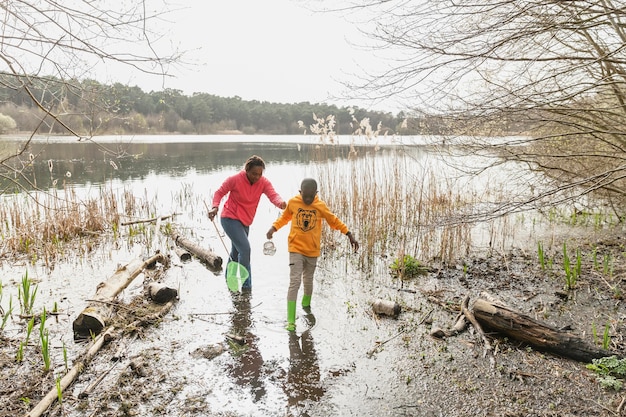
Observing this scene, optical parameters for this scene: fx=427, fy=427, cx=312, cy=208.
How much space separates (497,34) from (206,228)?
747cm

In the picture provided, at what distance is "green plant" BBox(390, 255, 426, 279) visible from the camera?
19.9 feet

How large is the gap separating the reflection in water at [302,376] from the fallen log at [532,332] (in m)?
1.73

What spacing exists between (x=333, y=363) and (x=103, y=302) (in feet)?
8.64

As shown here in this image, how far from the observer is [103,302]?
462cm

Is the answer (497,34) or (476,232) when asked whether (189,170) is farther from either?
(497,34)

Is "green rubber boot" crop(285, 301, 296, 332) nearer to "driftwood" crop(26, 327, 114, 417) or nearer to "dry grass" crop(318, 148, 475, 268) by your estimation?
"driftwood" crop(26, 327, 114, 417)

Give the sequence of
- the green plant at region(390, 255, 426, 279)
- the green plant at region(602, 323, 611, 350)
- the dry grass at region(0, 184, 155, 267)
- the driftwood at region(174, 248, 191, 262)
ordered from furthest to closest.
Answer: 1. the dry grass at region(0, 184, 155, 267)
2. the driftwood at region(174, 248, 191, 262)
3. the green plant at region(390, 255, 426, 279)
4. the green plant at region(602, 323, 611, 350)

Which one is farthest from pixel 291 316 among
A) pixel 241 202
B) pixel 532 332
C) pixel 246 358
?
pixel 532 332

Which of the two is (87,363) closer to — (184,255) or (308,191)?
(308,191)

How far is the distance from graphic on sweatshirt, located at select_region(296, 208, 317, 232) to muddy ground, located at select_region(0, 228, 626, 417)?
3.40ft

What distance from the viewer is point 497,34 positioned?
13.1 ft

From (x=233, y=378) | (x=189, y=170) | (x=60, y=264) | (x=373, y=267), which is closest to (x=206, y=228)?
(x=60, y=264)

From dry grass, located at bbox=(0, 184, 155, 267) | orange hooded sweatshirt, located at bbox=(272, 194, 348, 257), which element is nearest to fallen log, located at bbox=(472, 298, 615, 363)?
orange hooded sweatshirt, located at bbox=(272, 194, 348, 257)

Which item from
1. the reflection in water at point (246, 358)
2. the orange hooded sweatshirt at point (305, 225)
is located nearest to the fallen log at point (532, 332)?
the orange hooded sweatshirt at point (305, 225)
